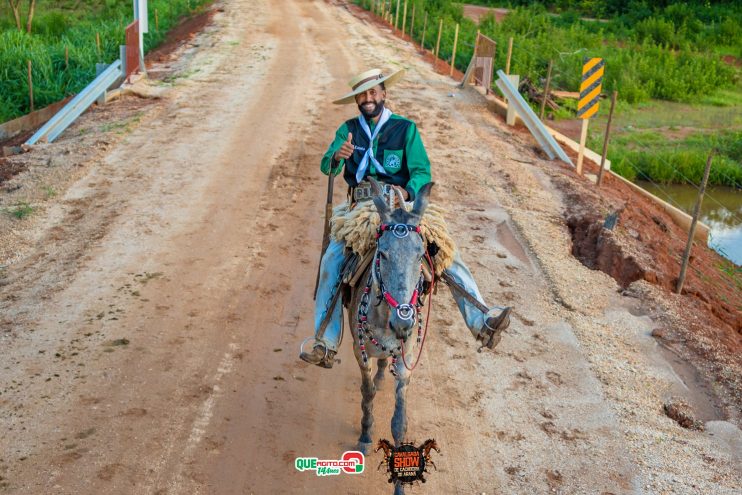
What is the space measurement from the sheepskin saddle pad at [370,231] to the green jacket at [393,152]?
0.37m

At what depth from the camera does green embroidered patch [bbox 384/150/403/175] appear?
24.0ft

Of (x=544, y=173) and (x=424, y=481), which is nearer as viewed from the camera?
(x=424, y=481)

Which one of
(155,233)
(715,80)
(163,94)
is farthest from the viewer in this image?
(715,80)

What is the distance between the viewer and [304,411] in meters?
7.70

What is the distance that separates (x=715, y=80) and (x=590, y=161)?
49.2ft

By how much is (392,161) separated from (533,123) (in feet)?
34.3

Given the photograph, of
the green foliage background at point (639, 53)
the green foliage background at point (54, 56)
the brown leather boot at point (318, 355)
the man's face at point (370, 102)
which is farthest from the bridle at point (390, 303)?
the green foliage background at point (54, 56)

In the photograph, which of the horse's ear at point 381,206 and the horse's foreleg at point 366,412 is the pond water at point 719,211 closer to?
the horse's foreleg at point 366,412

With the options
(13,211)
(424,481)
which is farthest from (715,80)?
(424,481)

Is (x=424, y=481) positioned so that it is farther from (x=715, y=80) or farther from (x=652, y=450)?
(x=715, y=80)

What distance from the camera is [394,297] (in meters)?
5.67

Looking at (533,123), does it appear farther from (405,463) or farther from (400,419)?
(405,463)

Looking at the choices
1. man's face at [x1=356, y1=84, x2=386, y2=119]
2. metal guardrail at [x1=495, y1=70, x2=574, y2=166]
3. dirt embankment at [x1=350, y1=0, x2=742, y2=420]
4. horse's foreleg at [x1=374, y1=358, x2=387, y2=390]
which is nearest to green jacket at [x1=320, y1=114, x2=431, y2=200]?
man's face at [x1=356, y1=84, x2=386, y2=119]

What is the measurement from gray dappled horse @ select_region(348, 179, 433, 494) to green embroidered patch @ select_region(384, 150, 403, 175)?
1.13 meters
